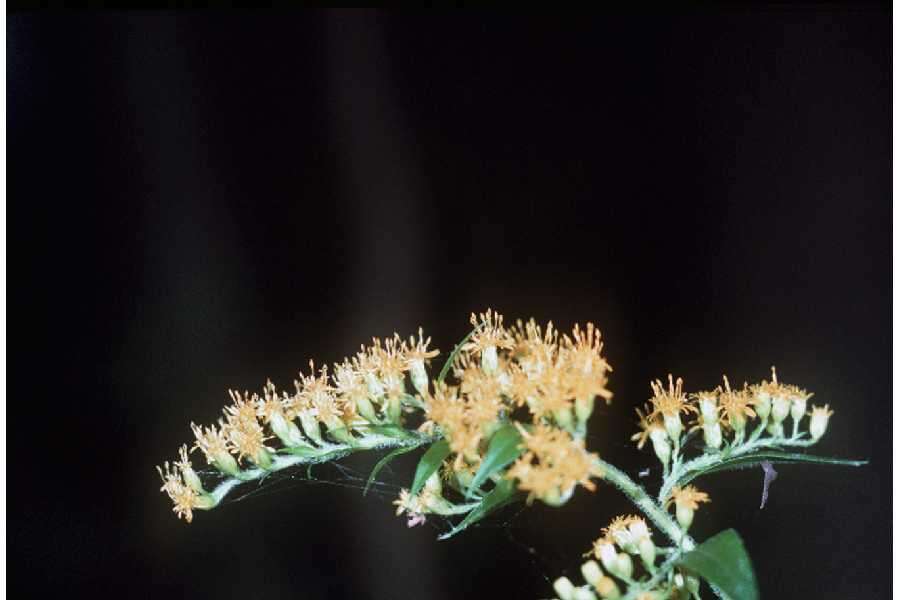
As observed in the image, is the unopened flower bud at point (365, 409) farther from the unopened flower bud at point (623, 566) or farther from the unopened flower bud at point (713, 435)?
the unopened flower bud at point (713, 435)

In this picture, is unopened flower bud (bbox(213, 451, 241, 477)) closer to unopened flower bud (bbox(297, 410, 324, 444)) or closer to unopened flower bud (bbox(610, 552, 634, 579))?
unopened flower bud (bbox(297, 410, 324, 444))

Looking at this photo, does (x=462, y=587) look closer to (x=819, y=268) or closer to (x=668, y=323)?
(x=668, y=323)

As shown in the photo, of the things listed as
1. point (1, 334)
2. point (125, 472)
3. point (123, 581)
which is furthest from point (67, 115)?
point (123, 581)

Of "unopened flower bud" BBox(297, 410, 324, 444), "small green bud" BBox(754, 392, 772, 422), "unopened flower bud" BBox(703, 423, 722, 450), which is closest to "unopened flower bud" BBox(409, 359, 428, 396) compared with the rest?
"unopened flower bud" BBox(297, 410, 324, 444)

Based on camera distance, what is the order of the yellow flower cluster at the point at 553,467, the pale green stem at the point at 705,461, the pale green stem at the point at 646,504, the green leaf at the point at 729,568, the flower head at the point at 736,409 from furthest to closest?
the flower head at the point at 736,409
the pale green stem at the point at 705,461
the pale green stem at the point at 646,504
the yellow flower cluster at the point at 553,467
the green leaf at the point at 729,568

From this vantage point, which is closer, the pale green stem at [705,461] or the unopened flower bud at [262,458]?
the pale green stem at [705,461]

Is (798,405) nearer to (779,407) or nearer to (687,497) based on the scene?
(779,407)

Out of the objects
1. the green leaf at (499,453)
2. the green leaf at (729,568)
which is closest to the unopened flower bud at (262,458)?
the green leaf at (499,453)
